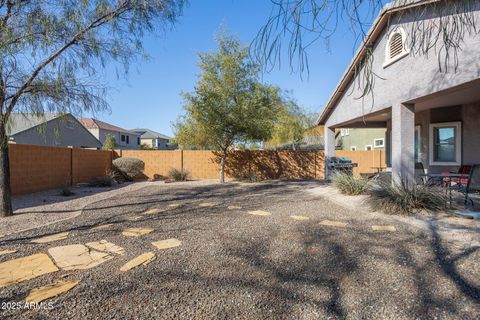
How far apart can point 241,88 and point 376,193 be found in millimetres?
8165

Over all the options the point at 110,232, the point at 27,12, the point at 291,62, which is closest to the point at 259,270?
the point at 291,62

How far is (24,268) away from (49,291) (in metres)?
0.91

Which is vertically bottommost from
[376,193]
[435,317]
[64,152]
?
[435,317]

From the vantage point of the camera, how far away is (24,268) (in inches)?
133

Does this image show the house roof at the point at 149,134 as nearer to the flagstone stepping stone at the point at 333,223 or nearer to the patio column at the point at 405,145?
the patio column at the point at 405,145

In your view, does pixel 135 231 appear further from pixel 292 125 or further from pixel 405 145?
pixel 292 125

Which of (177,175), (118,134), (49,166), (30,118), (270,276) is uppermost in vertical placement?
(118,134)

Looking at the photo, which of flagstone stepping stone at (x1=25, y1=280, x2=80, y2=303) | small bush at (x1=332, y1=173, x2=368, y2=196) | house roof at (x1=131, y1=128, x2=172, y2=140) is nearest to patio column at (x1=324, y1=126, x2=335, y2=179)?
small bush at (x1=332, y1=173, x2=368, y2=196)

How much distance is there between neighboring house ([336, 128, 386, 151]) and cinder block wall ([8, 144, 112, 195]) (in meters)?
18.9

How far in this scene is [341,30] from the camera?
185 centimetres

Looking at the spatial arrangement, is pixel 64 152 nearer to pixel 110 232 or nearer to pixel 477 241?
pixel 110 232

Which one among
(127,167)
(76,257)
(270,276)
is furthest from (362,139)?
(76,257)

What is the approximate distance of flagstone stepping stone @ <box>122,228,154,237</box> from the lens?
188 inches

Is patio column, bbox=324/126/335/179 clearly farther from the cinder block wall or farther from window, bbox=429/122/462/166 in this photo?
the cinder block wall
